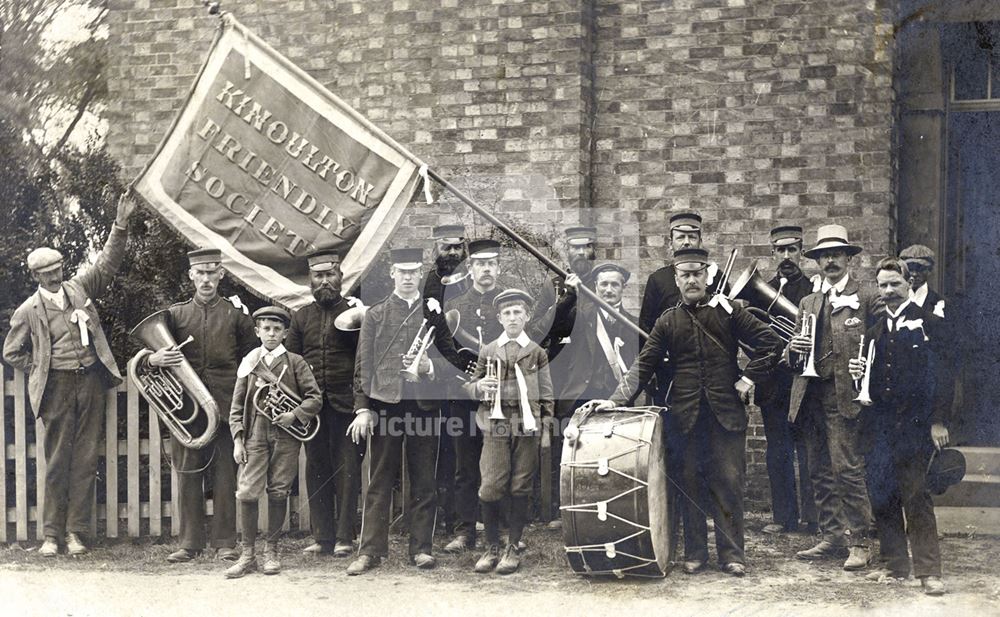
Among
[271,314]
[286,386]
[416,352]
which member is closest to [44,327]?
[271,314]

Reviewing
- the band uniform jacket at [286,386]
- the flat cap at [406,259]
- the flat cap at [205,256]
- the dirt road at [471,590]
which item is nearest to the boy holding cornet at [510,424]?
the dirt road at [471,590]

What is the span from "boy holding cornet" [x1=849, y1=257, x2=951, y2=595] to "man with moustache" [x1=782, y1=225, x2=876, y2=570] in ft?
0.87

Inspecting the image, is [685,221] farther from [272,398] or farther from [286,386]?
[272,398]

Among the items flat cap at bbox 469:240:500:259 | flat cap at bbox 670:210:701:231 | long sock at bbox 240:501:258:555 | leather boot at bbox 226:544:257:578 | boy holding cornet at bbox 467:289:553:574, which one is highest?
flat cap at bbox 670:210:701:231

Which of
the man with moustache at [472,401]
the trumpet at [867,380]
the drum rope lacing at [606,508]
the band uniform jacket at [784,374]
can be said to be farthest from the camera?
the band uniform jacket at [784,374]

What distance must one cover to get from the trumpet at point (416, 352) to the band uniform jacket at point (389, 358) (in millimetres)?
24

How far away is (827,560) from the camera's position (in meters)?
6.58

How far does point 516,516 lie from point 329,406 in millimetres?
1311

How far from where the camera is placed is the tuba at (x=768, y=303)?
6871mm

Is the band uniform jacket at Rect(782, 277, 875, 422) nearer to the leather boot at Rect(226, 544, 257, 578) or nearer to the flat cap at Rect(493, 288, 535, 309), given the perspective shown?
the flat cap at Rect(493, 288, 535, 309)

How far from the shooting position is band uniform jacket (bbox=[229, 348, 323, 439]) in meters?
6.61

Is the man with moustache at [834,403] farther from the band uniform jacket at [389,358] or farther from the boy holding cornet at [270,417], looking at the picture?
the boy holding cornet at [270,417]

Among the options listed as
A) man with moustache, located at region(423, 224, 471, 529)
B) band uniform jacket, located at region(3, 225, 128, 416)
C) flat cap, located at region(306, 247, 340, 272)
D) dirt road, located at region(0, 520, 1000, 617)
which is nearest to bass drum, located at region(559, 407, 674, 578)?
dirt road, located at region(0, 520, 1000, 617)

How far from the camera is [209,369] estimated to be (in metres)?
6.93
